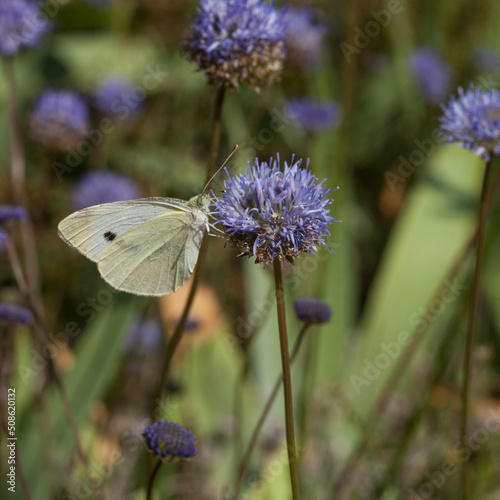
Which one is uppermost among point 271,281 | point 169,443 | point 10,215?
point 271,281

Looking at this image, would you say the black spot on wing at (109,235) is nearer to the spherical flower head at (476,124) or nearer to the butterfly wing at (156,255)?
the butterfly wing at (156,255)

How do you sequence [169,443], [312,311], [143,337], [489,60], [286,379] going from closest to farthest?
[286,379], [169,443], [312,311], [143,337], [489,60]

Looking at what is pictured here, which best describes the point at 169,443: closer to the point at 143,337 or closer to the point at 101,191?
the point at 143,337

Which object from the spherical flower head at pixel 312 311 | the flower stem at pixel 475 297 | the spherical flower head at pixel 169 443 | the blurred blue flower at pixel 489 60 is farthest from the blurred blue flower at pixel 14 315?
the blurred blue flower at pixel 489 60

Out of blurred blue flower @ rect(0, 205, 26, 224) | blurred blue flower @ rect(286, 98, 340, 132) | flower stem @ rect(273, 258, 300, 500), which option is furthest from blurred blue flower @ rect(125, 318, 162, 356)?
flower stem @ rect(273, 258, 300, 500)

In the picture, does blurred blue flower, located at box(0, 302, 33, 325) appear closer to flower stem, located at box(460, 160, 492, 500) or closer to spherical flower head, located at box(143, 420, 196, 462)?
spherical flower head, located at box(143, 420, 196, 462)

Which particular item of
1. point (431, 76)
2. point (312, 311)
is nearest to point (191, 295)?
point (312, 311)
